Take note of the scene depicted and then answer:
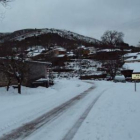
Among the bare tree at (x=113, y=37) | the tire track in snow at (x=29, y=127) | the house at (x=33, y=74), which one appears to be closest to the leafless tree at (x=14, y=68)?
the house at (x=33, y=74)

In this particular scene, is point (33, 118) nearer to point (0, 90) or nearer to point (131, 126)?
point (131, 126)

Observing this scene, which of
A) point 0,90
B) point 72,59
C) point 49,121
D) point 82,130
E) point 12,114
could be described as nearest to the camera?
point 82,130

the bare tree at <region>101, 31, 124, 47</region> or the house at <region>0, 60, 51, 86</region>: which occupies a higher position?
the bare tree at <region>101, 31, 124, 47</region>

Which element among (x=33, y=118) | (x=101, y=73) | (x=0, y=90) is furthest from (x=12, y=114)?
(x=101, y=73)

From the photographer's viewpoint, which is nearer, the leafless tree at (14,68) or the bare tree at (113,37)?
the leafless tree at (14,68)

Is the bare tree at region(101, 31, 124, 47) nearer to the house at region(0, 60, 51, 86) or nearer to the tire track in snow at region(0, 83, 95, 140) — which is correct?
the house at region(0, 60, 51, 86)

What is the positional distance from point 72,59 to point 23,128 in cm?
8816

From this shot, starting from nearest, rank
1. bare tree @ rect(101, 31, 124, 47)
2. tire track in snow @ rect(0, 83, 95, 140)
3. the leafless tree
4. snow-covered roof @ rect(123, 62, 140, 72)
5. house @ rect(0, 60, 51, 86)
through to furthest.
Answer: tire track in snow @ rect(0, 83, 95, 140) → the leafless tree → house @ rect(0, 60, 51, 86) → snow-covered roof @ rect(123, 62, 140, 72) → bare tree @ rect(101, 31, 124, 47)

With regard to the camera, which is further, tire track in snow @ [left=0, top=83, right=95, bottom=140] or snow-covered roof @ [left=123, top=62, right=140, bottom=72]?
snow-covered roof @ [left=123, top=62, right=140, bottom=72]

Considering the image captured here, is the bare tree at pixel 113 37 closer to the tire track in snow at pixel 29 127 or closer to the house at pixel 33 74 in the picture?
the house at pixel 33 74

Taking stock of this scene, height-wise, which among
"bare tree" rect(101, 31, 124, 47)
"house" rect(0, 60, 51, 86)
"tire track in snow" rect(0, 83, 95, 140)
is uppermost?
"bare tree" rect(101, 31, 124, 47)

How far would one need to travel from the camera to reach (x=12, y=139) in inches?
303

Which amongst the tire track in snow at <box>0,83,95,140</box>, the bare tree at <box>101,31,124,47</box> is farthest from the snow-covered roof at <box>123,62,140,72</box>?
the bare tree at <box>101,31,124,47</box>

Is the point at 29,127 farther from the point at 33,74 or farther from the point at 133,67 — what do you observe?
the point at 133,67
